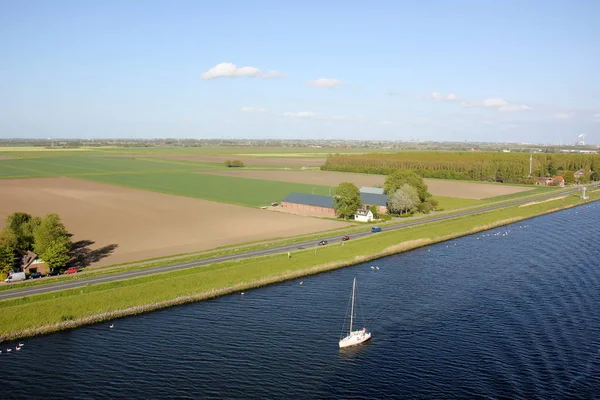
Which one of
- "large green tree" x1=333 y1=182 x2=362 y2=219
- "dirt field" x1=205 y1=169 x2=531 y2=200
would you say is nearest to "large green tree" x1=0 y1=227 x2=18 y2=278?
"large green tree" x1=333 y1=182 x2=362 y2=219

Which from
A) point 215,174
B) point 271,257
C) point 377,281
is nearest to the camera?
point 377,281

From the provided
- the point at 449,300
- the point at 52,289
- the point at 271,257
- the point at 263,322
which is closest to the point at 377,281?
the point at 449,300

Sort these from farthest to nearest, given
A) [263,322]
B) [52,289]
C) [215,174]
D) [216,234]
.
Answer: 1. [215,174]
2. [216,234]
3. [52,289]
4. [263,322]

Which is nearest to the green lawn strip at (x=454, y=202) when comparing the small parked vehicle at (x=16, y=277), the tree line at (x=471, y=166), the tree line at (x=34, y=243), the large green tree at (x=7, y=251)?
the tree line at (x=471, y=166)

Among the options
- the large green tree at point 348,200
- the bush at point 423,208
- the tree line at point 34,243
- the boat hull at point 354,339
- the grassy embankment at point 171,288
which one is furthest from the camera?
the bush at point 423,208

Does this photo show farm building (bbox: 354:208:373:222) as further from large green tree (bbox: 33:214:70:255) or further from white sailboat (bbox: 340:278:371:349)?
white sailboat (bbox: 340:278:371:349)

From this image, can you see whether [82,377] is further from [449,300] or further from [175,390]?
[449,300]

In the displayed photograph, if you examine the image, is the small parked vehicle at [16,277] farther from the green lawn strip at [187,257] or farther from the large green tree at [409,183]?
the large green tree at [409,183]
